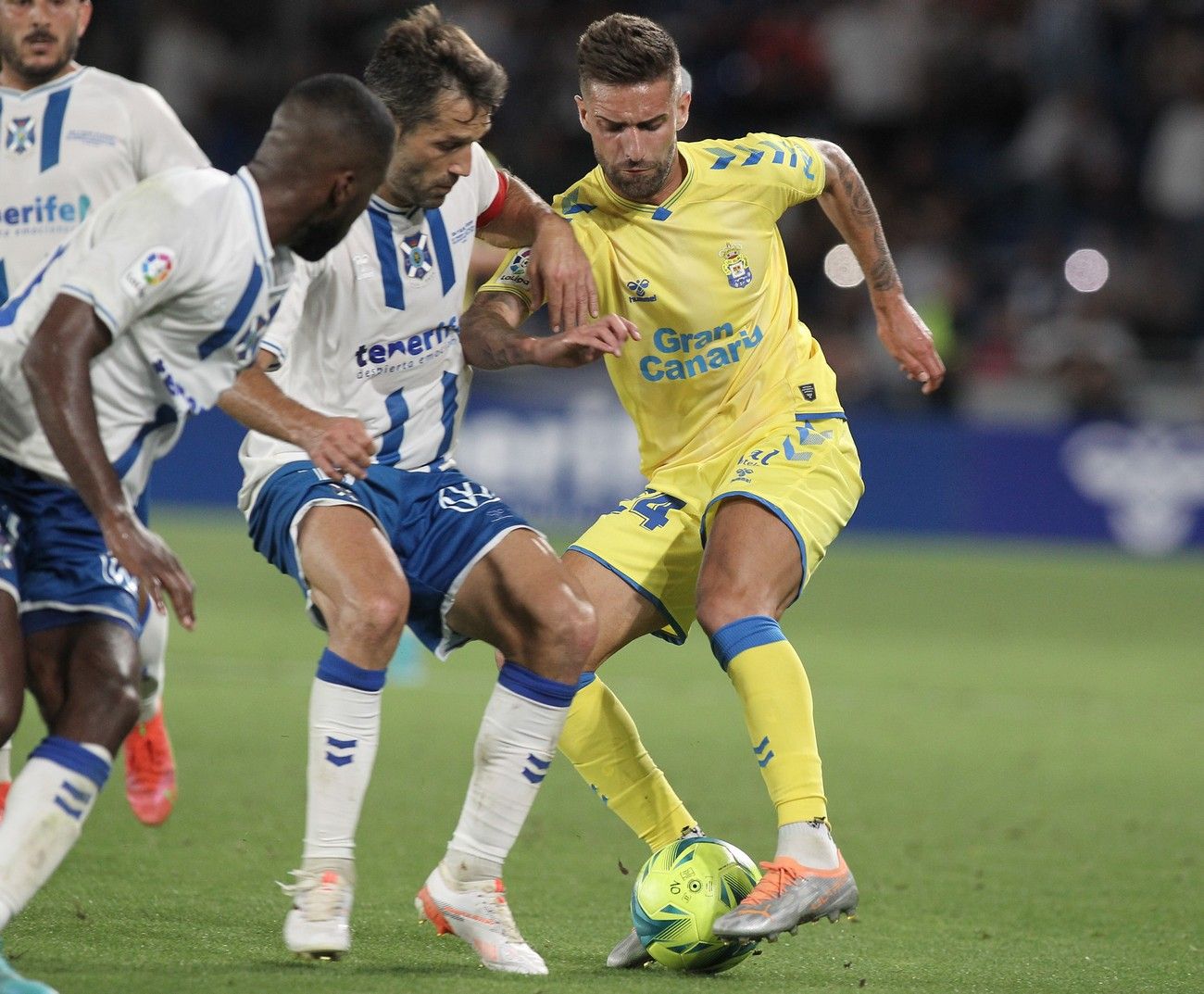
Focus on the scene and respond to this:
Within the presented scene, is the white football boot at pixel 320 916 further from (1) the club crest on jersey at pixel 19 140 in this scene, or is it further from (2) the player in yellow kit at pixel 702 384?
(1) the club crest on jersey at pixel 19 140

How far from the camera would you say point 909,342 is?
5.62m

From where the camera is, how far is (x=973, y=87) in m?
18.3

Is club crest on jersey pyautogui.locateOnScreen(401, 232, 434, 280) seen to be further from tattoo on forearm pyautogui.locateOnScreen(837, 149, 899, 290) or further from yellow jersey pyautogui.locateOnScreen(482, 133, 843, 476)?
tattoo on forearm pyautogui.locateOnScreen(837, 149, 899, 290)

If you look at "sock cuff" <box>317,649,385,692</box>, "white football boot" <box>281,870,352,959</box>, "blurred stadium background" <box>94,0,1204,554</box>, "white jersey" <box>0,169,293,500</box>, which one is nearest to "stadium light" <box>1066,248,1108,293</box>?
"blurred stadium background" <box>94,0,1204,554</box>

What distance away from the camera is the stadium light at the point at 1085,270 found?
17.2 meters

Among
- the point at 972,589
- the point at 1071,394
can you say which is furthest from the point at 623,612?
the point at 1071,394

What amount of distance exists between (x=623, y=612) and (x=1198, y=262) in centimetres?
1325

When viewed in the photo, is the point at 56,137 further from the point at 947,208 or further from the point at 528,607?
the point at 947,208

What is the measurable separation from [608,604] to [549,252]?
1.01 meters

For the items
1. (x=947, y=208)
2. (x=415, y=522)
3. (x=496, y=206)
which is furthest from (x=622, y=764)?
(x=947, y=208)

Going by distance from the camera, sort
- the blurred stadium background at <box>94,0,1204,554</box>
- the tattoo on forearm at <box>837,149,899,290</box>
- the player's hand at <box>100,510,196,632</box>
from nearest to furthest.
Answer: the player's hand at <box>100,510,196,632</box> < the tattoo on forearm at <box>837,149,899,290</box> < the blurred stadium background at <box>94,0,1204,554</box>

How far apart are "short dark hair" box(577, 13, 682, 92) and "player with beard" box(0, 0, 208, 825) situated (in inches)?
47.4

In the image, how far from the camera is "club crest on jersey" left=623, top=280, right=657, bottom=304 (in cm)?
541

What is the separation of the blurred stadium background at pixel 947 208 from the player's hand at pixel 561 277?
1091 centimetres
